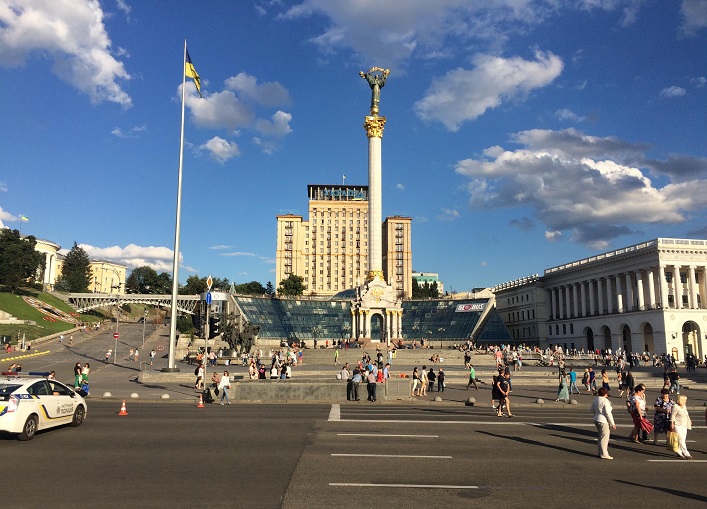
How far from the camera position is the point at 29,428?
15.1 metres

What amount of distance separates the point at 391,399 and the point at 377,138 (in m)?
69.1

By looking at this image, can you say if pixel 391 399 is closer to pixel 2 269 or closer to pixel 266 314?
pixel 266 314

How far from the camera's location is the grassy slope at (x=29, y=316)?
81.0 meters

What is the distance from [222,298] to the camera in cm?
9038

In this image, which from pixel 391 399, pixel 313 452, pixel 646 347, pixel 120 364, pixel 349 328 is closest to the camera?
pixel 313 452

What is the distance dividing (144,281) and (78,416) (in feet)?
556

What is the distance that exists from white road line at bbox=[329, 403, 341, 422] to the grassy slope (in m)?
69.0

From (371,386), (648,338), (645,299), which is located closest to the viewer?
(371,386)

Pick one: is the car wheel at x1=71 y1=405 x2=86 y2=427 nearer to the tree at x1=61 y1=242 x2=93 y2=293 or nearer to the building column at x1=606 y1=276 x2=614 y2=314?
the building column at x1=606 y1=276 x2=614 y2=314

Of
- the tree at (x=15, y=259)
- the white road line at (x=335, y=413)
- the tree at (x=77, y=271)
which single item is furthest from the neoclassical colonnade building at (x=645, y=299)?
the tree at (x=77, y=271)

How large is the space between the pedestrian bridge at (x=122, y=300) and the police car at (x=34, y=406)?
105 metres

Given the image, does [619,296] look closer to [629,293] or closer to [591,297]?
[629,293]

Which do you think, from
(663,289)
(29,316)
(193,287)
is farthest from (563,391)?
(193,287)

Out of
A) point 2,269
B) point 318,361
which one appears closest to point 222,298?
point 318,361
